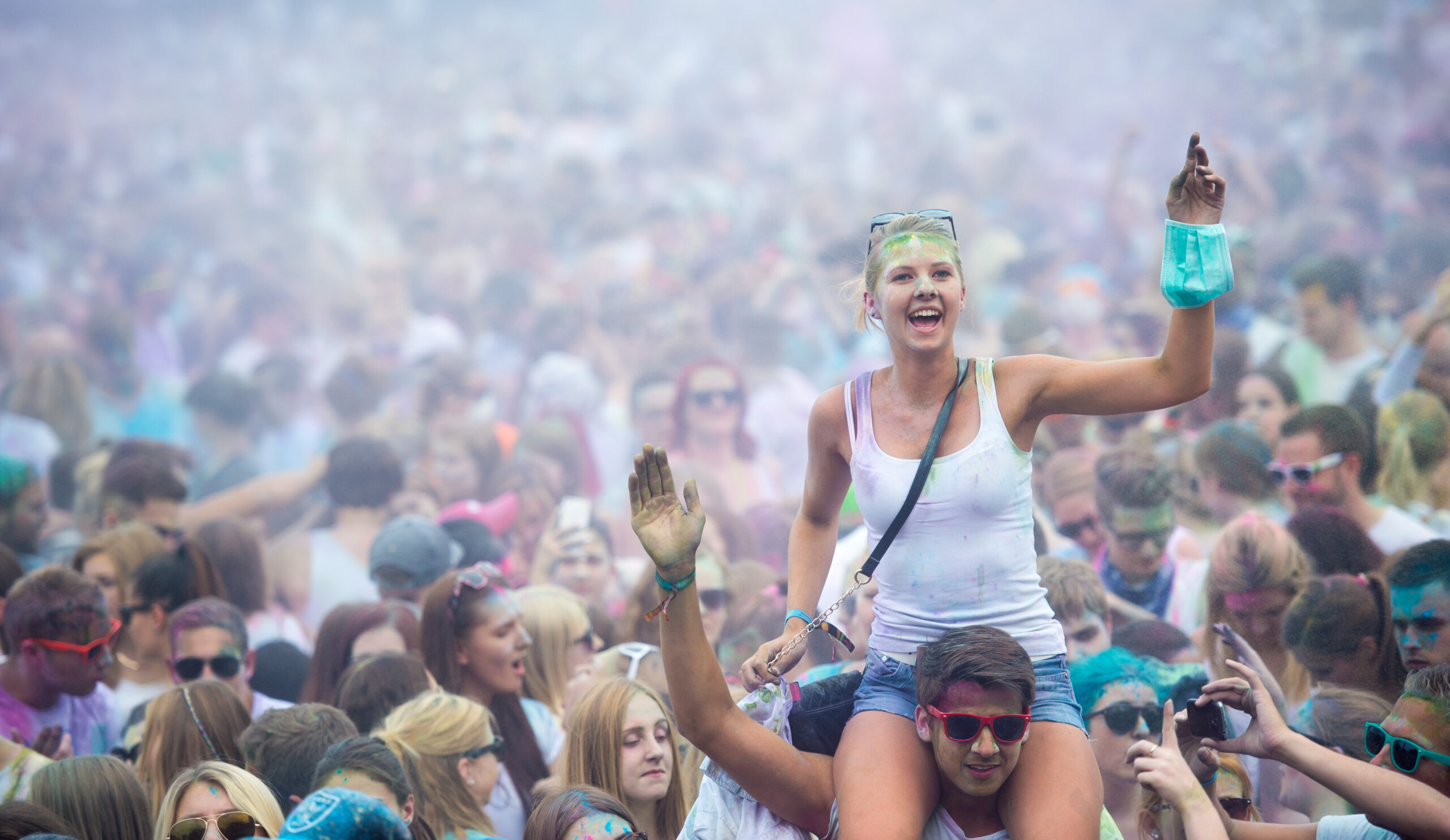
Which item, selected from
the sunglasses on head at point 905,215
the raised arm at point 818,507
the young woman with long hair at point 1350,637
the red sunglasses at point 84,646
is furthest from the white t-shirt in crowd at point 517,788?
the young woman with long hair at point 1350,637

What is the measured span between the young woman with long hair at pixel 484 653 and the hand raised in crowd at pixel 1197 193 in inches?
120

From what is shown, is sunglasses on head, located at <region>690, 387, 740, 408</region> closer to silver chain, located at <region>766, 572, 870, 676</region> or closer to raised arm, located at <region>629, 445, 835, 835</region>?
silver chain, located at <region>766, 572, 870, 676</region>

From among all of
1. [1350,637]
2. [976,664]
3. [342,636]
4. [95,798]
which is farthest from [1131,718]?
[95,798]

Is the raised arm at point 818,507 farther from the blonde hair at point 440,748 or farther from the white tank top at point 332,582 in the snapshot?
the white tank top at point 332,582

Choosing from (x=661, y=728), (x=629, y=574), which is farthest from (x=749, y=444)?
(x=661, y=728)

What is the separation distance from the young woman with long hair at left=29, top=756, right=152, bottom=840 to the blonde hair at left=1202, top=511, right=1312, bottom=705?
377 centimetres

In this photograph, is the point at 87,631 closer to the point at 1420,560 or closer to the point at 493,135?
the point at 1420,560

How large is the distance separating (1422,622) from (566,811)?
9.24 ft

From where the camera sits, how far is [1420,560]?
344 cm

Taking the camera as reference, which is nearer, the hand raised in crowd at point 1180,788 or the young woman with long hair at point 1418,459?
the hand raised in crowd at point 1180,788

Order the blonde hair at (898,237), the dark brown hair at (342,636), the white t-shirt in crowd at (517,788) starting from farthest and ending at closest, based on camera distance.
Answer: the dark brown hair at (342,636), the white t-shirt in crowd at (517,788), the blonde hair at (898,237)

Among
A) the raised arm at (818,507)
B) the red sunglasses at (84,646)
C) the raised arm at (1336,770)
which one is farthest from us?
the red sunglasses at (84,646)

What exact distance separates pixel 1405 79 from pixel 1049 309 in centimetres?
681

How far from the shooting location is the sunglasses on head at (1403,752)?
2324mm
